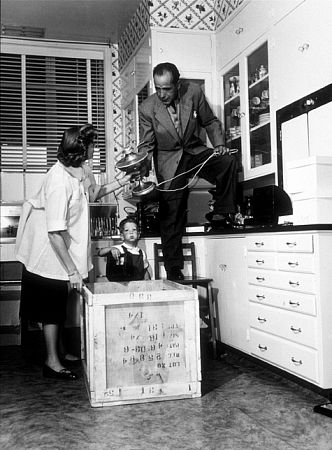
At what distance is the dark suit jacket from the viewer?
397cm

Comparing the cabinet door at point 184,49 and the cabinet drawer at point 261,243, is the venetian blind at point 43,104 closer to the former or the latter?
the cabinet door at point 184,49

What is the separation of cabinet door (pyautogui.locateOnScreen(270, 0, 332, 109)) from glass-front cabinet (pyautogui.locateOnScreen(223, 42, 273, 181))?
221 mm

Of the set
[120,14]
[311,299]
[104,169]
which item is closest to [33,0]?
[120,14]

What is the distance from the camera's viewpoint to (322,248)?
2562 millimetres

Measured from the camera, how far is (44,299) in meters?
3.04

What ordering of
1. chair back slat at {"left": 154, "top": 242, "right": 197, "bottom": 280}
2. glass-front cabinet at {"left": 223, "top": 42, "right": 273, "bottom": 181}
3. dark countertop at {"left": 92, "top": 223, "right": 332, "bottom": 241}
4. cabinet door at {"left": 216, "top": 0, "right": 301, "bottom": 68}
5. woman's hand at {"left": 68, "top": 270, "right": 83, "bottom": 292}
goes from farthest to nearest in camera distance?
chair back slat at {"left": 154, "top": 242, "right": 197, "bottom": 280} < glass-front cabinet at {"left": 223, "top": 42, "right": 273, "bottom": 181} < cabinet door at {"left": 216, "top": 0, "right": 301, "bottom": 68} < woman's hand at {"left": 68, "top": 270, "right": 83, "bottom": 292} < dark countertop at {"left": 92, "top": 223, "right": 332, "bottom": 241}

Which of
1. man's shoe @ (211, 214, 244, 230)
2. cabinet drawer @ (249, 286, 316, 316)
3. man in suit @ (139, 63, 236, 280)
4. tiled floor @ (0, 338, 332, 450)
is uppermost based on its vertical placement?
man in suit @ (139, 63, 236, 280)

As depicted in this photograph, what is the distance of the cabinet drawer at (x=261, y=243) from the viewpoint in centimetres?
303

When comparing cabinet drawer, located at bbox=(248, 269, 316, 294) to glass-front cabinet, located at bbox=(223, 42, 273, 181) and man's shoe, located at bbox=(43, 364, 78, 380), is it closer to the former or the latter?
glass-front cabinet, located at bbox=(223, 42, 273, 181)

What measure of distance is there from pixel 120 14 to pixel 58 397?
12.7 feet

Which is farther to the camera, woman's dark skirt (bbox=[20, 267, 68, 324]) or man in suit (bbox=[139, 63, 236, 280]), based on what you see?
man in suit (bbox=[139, 63, 236, 280])

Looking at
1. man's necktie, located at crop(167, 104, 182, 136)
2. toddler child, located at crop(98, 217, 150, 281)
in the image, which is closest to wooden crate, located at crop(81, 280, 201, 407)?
toddler child, located at crop(98, 217, 150, 281)

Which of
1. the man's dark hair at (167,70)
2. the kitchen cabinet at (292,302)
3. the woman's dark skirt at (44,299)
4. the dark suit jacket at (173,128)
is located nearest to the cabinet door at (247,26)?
the dark suit jacket at (173,128)

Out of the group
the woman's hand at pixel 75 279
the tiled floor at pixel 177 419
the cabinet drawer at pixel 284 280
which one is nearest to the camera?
the tiled floor at pixel 177 419
